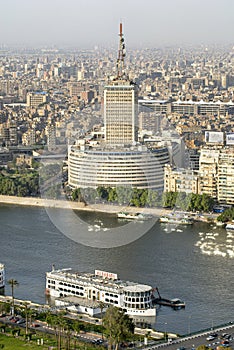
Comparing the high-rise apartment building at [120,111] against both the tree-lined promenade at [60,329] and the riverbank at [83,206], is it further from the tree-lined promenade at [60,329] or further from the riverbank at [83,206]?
the tree-lined promenade at [60,329]

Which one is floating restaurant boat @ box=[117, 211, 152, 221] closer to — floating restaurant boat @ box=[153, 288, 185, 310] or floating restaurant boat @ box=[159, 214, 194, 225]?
floating restaurant boat @ box=[159, 214, 194, 225]

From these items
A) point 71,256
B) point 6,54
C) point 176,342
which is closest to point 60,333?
point 176,342

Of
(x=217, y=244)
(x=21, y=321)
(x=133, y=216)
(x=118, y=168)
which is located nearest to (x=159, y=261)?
(x=217, y=244)

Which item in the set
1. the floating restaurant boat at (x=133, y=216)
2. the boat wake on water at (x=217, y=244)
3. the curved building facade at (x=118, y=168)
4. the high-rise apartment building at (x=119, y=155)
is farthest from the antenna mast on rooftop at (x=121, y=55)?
the boat wake on water at (x=217, y=244)

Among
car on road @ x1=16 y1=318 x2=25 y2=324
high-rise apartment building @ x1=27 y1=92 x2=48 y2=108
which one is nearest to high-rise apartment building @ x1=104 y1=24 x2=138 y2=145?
car on road @ x1=16 y1=318 x2=25 y2=324

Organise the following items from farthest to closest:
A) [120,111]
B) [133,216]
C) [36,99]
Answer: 1. [36,99]
2. [120,111]
3. [133,216]

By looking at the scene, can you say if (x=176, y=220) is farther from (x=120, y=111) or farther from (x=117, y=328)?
(x=117, y=328)
